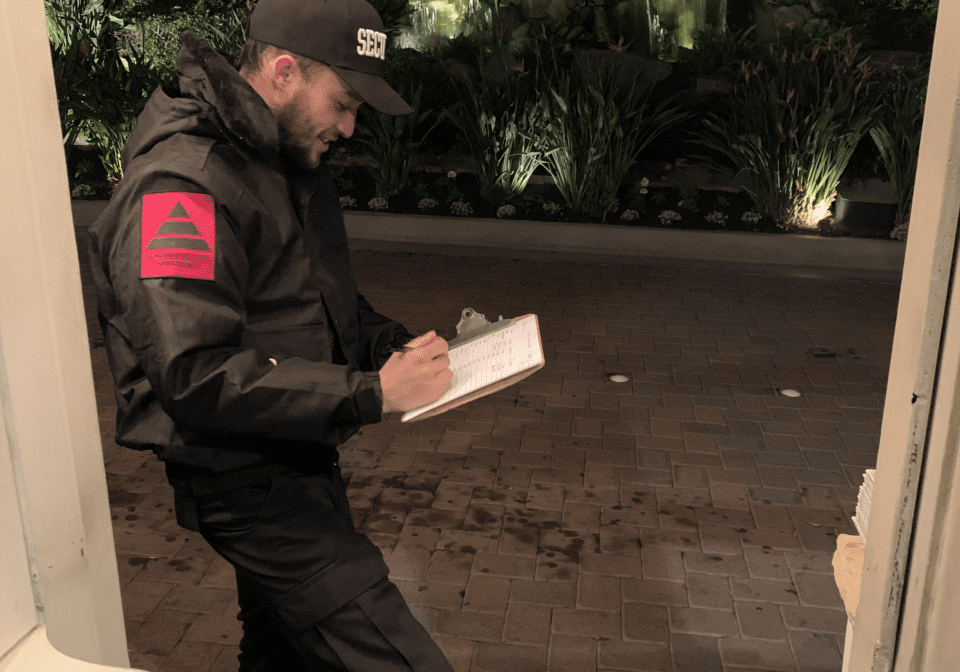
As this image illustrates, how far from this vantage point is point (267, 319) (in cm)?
192

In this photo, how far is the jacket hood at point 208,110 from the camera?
187 cm

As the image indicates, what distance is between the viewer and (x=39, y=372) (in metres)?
1.08

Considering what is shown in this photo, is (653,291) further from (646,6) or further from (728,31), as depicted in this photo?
(646,6)

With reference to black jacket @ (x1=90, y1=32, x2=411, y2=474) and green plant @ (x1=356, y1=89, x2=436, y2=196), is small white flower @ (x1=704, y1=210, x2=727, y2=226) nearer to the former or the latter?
green plant @ (x1=356, y1=89, x2=436, y2=196)

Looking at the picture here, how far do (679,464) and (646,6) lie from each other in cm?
947

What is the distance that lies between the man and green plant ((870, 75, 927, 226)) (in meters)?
7.32

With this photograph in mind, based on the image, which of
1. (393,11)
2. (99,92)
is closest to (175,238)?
(99,92)

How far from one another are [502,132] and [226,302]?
24.1 ft

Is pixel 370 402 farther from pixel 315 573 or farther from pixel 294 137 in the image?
pixel 294 137

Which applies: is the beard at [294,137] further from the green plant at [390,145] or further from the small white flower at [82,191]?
the small white flower at [82,191]

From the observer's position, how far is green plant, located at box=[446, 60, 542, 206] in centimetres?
875

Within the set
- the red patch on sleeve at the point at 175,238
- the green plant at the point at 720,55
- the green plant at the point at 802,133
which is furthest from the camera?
the green plant at the point at 720,55

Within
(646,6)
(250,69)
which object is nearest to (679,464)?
(250,69)

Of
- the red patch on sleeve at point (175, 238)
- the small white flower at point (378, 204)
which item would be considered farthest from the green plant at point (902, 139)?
the red patch on sleeve at point (175, 238)
